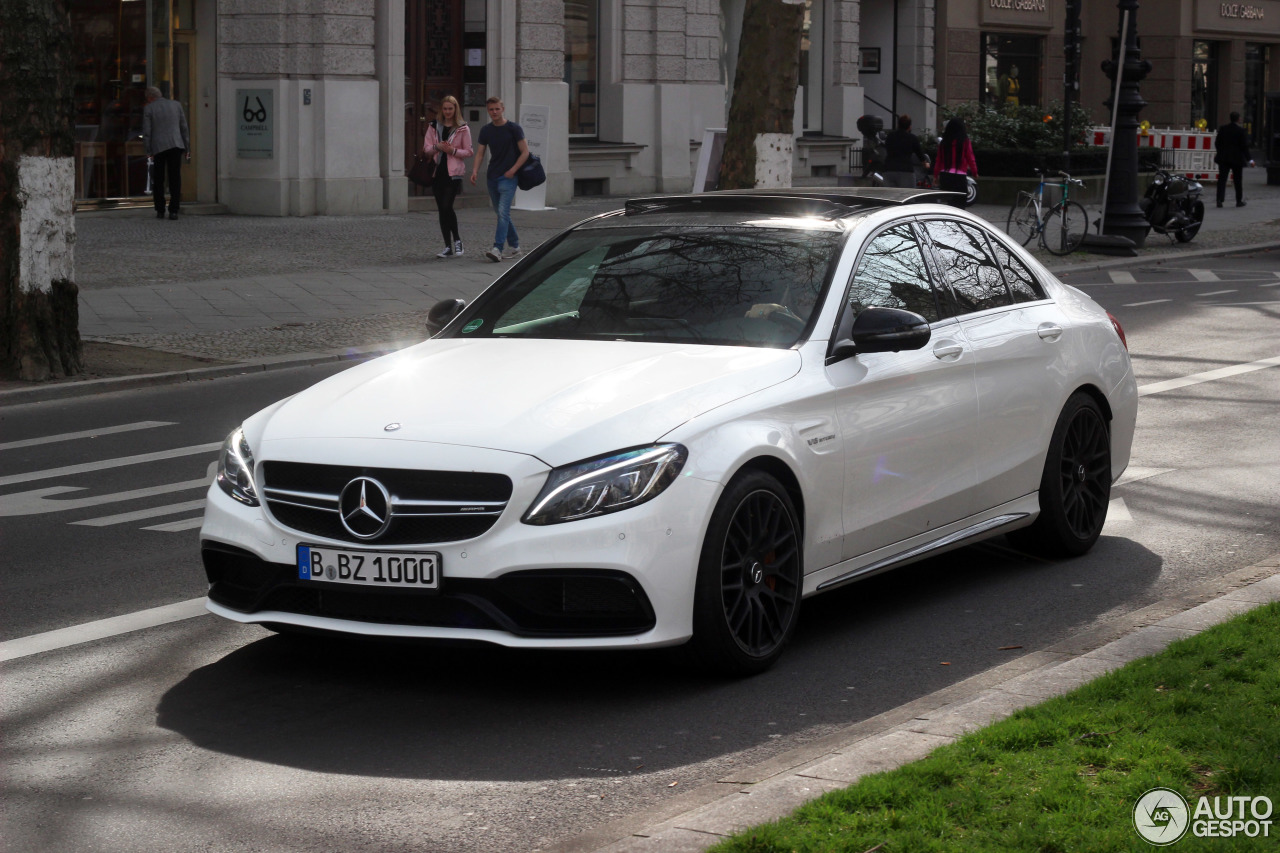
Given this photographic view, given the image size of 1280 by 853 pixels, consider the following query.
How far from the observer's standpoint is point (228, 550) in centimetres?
558

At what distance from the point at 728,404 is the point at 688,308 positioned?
82 cm

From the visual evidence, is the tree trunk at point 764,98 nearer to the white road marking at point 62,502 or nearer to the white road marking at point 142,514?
the white road marking at point 62,502

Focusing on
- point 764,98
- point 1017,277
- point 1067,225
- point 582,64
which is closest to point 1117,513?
point 1017,277

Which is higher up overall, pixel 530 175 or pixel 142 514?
pixel 530 175

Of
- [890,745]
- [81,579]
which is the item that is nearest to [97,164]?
[81,579]

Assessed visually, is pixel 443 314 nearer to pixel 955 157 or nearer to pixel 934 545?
pixel 934 545

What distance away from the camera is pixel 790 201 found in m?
6.91

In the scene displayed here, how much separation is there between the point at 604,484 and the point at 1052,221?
2076cm

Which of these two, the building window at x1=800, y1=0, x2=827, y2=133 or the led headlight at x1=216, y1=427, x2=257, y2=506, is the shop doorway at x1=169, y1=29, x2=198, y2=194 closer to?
Result: the building window at x1=800, y1=0, x2=827, y2=133

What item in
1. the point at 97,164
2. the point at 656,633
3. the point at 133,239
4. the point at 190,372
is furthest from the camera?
the point at 97,164

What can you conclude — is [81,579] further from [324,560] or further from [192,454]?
[192,454]

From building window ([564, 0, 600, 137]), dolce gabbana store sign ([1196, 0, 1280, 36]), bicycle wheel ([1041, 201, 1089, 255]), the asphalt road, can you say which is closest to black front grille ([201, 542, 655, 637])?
the asphalt road

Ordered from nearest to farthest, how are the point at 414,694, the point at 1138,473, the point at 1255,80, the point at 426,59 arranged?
the point at 414,694
the point at 1138,473
the point at 426,59
the point at 1255,80

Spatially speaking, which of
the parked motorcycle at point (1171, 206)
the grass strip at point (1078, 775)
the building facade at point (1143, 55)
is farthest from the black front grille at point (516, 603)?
the building facade at point (1143, 55)
